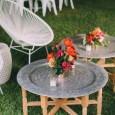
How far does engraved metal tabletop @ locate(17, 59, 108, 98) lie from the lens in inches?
121

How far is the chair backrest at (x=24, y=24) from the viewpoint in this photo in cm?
473

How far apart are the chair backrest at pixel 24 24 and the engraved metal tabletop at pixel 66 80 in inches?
42.4

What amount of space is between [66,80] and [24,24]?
1.91 meters

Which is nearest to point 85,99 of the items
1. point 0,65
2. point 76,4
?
point 0,65

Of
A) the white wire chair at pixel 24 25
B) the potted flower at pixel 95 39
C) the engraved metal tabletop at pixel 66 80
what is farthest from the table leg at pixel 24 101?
the white wire chair at pixel 24 25

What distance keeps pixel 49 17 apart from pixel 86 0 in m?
1.74

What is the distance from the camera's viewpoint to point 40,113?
3812 millimetres

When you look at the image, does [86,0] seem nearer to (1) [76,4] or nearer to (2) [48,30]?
(1) [76,4]

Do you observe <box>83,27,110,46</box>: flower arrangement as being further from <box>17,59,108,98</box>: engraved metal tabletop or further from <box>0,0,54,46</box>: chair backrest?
<box>0,0,54,46</box>: chair backrest

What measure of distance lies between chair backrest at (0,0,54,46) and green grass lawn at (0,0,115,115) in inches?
19.0

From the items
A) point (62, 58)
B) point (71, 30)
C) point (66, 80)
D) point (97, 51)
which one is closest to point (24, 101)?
point (66, 80)

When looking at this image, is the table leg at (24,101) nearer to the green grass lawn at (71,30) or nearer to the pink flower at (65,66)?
the green grass lawn at (71,30)

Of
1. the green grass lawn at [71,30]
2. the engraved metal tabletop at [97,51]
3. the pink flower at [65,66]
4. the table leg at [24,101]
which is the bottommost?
the green grass lawn at [71,30]

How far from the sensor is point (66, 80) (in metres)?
3.35
